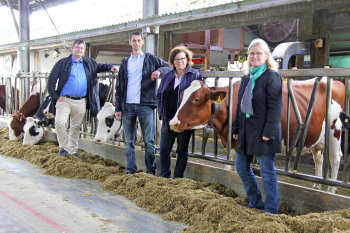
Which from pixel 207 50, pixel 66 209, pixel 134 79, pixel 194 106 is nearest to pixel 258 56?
pixel 194 106

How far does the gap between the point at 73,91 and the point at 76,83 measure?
150 millimetres

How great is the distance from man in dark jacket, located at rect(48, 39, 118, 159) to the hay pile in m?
0.45

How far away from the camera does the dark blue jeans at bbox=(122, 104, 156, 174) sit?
17.8 feet

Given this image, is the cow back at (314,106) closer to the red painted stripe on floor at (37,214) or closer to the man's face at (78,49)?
the red painted stripe on floor at (37,214)

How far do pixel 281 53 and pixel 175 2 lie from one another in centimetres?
562

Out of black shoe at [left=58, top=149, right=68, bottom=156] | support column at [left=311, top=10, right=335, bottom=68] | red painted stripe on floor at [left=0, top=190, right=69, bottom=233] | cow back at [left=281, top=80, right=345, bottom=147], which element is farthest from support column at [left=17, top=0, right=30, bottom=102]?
cow back at [left=281, top=80, right=345, bottom=147]

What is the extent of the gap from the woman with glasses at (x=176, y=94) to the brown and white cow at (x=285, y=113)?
27cm

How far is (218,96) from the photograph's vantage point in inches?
177

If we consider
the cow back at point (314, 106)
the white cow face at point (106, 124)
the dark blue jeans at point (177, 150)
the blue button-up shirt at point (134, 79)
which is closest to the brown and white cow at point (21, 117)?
the white cow face at point (106, 124)

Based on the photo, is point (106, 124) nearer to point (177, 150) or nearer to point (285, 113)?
point (177, 150)

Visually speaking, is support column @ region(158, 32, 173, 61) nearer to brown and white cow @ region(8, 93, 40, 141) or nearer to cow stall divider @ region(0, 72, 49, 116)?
cow stall divider @ region(0, 72, 49, 116)

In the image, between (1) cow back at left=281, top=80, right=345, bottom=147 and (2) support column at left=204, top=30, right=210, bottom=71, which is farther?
(2) support column at left=204, top=30, right=210, bottom=71

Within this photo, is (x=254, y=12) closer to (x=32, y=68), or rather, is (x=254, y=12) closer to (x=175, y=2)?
(x=175, y=2)

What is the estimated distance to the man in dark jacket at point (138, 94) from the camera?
17.8ft
